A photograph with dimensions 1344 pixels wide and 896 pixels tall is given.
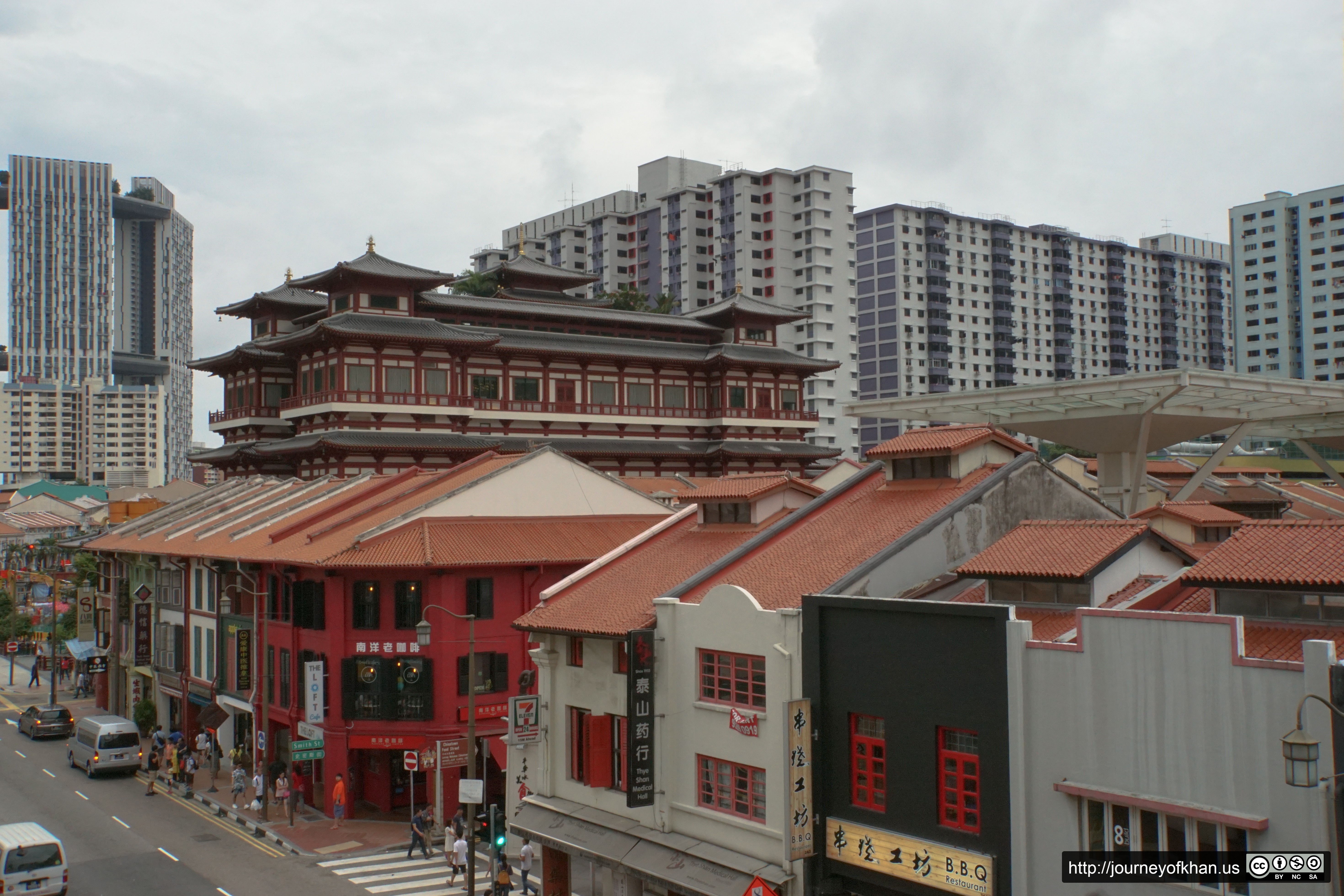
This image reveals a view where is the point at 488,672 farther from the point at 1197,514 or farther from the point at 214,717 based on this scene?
the point at 1197,514

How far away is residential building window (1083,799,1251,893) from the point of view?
18672 millimetres

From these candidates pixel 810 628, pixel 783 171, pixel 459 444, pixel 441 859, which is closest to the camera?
pixel 810 628

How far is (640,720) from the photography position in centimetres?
2730

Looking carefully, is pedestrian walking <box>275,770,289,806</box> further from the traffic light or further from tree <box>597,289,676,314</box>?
tree <box>597,289,676,314</box>

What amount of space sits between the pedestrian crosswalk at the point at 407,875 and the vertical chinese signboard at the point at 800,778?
9.66 metres

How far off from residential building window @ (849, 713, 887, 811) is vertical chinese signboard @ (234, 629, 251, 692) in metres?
29.0

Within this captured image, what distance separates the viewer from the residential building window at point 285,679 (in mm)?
42500

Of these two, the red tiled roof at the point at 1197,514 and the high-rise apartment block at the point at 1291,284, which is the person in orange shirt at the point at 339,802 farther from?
the high-rise apartment block at the point at 1291,284

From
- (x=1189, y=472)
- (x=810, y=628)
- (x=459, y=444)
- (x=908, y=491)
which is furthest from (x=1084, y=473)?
(x=810, y=628)

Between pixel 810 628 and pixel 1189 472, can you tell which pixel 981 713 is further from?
pixel 1189 472

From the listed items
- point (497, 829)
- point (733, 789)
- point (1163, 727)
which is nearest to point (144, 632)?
point (497, 829)

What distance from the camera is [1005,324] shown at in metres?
157

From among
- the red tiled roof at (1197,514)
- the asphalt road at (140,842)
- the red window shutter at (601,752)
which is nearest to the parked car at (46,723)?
the asphalt road at (140,842)

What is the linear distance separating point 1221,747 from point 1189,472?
212ft
